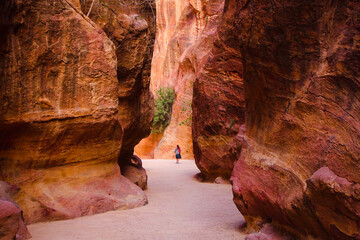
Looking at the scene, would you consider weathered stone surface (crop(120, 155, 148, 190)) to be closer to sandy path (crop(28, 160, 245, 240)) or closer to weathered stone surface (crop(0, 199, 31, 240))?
sandy path (crop(28, 160, 245, 240))

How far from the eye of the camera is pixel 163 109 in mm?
27328

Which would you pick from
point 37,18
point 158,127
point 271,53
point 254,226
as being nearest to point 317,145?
point 271,53

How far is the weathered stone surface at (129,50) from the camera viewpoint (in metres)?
8.97

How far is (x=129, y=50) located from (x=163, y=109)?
18.0 m

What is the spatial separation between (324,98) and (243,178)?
1836mm

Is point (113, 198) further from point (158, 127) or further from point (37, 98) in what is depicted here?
point (158, 127)

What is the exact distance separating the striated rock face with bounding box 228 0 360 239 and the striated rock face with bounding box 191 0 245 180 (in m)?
5.59

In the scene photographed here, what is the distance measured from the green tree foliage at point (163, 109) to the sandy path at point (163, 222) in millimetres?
18497

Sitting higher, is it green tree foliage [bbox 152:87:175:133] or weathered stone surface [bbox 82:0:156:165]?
weathered stone surface [bbox 82:0:156:165]

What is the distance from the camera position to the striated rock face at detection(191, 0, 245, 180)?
10.8 meters

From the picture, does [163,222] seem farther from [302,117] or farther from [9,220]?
[302,117]

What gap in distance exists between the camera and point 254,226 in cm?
498

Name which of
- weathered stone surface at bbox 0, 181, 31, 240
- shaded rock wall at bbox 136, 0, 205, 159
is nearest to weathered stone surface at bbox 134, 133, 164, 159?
shaded rock wall at bbox 136, 0, 205, 159

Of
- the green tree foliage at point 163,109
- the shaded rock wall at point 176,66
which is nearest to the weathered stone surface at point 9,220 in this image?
the shaded rock wall at point 176,66
